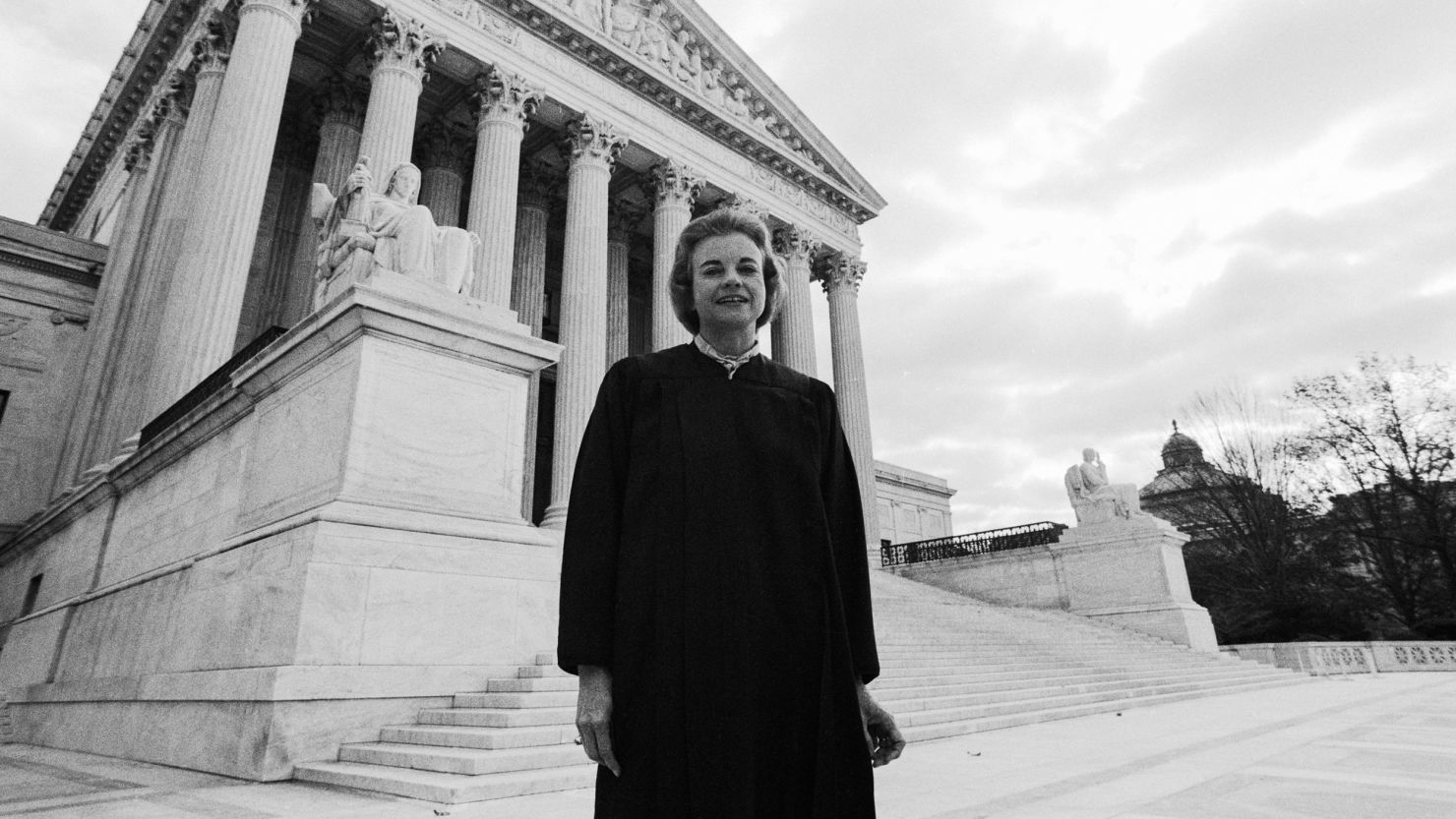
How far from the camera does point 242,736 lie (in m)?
5.46

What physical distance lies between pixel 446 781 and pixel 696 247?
3.75m

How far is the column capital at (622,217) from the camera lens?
2680cm

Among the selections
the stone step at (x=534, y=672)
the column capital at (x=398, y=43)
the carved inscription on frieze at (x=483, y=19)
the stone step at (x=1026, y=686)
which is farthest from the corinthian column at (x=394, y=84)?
the stone step at (x=1026, y=686)

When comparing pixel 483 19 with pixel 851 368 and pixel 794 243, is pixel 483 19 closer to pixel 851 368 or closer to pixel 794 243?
pixel 794 243

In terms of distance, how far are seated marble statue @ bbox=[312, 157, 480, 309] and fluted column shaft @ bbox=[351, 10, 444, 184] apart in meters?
8.78

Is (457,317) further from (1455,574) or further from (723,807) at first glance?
(1455,574)

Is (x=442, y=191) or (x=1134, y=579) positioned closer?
(x=1134, y=579)

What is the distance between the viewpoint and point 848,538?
225cm

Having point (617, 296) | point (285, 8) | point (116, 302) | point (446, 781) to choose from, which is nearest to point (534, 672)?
point (446, 781)

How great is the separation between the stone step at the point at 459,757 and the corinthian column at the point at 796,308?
2071 centimetres

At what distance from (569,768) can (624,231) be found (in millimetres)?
23867

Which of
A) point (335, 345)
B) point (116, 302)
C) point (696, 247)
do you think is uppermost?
point (116, 302)

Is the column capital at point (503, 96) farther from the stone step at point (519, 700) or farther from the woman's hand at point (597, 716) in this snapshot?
the woman's hand at point (597, 716)

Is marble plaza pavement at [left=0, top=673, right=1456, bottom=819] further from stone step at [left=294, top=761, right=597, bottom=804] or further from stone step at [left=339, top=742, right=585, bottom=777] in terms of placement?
stone step at [left=339, top=742, right=585, bottom=777]
